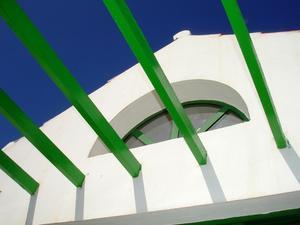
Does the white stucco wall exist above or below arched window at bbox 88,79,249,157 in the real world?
above

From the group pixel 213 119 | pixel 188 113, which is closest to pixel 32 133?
pixel 213 119

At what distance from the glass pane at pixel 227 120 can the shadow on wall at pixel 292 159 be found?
4.26ft

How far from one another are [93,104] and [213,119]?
1.93 meters

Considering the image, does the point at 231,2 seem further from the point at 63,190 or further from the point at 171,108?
the point at 63,190

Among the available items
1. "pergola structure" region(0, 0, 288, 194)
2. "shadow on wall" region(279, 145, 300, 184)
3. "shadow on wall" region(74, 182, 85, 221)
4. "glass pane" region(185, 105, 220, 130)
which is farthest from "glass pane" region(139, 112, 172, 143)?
"shadow on wall" region(279, 145, 300, 184)

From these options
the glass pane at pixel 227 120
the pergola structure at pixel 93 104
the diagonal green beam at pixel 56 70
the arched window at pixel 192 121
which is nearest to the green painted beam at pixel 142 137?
the arched window at pixel 192 121

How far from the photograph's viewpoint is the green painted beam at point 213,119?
14.2 feet

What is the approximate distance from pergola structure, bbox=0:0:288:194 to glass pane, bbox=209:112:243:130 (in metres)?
1.10

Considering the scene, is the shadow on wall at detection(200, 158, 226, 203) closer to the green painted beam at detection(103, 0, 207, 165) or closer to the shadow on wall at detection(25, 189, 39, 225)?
the green painted beam at detection(103, 0, 207, 165)

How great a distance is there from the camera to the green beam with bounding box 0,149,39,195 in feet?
10.7

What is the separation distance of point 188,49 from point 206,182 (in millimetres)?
2446

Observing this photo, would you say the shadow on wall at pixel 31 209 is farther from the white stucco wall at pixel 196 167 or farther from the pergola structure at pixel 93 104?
the pergola structure at pixel 93 104

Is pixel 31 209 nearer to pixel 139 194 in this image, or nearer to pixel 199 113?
pixel 139 194

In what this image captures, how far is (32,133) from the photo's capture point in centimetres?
305
